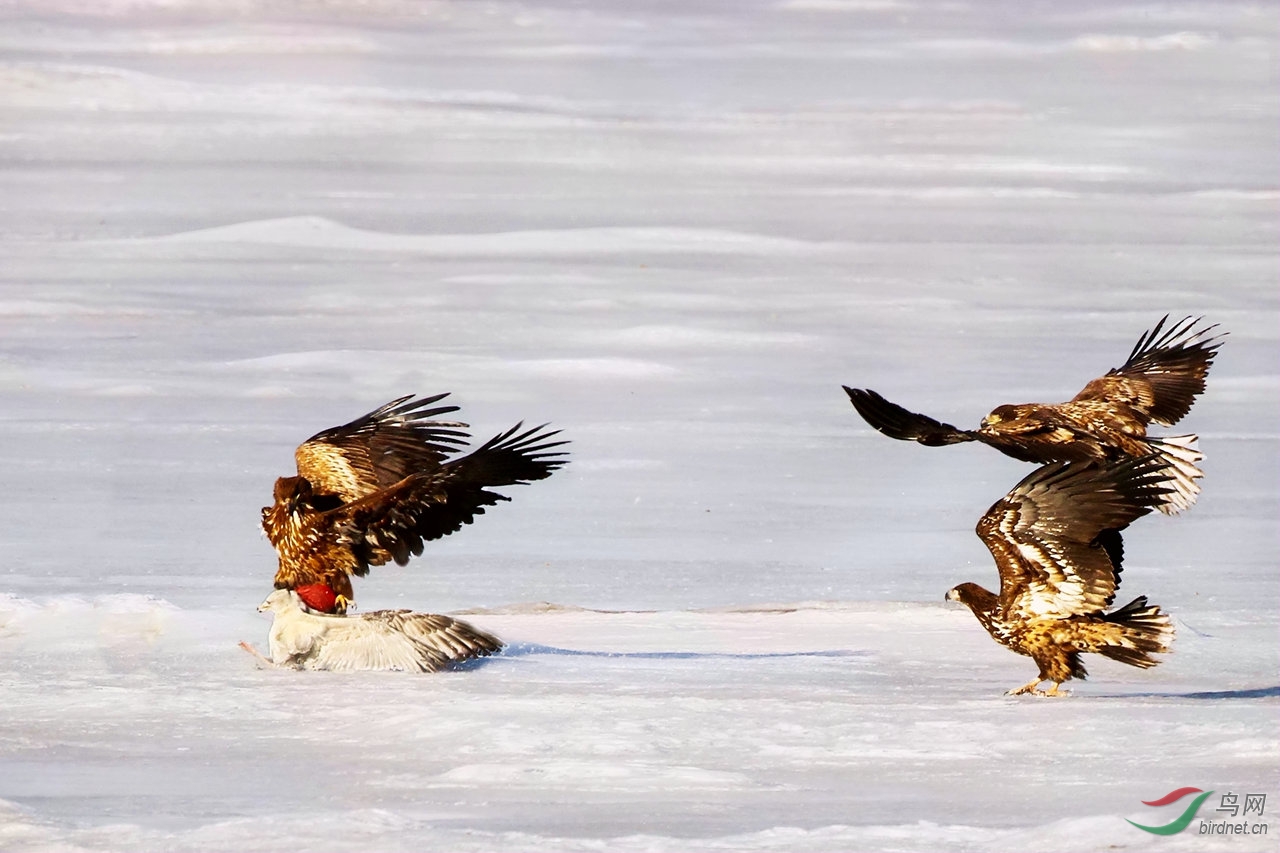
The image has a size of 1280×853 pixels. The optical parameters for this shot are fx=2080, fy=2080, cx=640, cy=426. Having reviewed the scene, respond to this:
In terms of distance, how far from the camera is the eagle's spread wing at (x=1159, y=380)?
906cm

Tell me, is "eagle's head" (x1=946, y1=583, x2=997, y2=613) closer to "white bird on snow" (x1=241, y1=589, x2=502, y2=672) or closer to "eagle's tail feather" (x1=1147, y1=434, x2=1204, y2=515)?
"eagle's tail feather" (x1=1147, y1=434, x2=1204, y2=515)

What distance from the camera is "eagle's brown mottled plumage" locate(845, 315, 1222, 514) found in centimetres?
796

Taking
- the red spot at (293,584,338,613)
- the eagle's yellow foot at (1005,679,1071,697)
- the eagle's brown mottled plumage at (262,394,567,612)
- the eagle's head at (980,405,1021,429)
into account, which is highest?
the eagle's head at (980,405,1021,429)

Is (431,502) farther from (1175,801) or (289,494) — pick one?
(1175,801)

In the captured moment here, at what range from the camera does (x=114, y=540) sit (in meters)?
10.1

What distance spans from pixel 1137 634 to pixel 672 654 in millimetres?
1938

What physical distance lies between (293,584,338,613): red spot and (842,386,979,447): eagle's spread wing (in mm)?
2183

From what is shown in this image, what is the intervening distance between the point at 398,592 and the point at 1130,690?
3630 mm

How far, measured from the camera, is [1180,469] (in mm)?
8477

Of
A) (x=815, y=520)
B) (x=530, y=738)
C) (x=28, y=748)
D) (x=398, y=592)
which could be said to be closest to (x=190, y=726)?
(x=28, y=748)

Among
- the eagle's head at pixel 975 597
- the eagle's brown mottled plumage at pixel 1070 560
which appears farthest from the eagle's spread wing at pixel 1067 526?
the eagle's head at pixel 975 597

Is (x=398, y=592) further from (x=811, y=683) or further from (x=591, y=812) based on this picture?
(x=591, y=812)

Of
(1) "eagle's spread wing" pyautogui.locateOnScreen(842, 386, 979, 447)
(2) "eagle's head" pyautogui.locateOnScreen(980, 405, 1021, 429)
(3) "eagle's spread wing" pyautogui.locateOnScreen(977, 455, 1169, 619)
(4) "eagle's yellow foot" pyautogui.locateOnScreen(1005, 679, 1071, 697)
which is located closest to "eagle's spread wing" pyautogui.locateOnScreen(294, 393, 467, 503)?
(1) "eagle's spread wing" pyautogui.locateOnScreen(842, 386, 979, 447)

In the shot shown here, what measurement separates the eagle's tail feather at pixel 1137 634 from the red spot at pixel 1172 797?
141 centimetres
